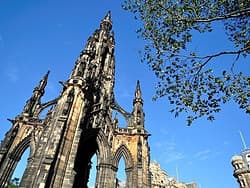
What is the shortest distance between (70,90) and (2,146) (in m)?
8.95

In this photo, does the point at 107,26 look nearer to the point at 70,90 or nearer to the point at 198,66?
the point at 70,90

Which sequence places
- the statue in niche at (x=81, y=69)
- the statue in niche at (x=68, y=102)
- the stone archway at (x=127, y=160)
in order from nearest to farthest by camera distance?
the statue in niche at (x=68, y=102) → the statue in niche at (x=81, y=69) → the stone archway at (x=127, y=160)

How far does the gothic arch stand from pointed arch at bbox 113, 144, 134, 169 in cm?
825

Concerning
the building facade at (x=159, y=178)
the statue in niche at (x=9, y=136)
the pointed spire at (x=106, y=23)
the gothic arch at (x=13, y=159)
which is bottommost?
the gothic arch at (x=13, y=159)

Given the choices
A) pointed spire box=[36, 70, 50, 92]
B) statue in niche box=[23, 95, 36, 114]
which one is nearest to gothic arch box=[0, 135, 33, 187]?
statue in niche box=[23, 95, 36, 114]

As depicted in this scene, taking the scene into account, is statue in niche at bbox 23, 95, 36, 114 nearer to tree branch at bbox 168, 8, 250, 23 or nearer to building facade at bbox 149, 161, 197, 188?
tree branch at bbox 168, 8, 250, 23

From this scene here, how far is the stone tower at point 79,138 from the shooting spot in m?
11.6

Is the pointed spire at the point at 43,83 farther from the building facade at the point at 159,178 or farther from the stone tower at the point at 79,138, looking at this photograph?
the building facade at the point at 159,178

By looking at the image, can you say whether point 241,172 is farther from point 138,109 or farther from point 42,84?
point 42,84

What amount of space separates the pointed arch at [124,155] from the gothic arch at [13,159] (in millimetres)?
8252

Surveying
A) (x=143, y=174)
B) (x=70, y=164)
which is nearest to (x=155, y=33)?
(x=70, y=164)

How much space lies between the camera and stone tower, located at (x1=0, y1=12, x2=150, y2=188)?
38.2 feet

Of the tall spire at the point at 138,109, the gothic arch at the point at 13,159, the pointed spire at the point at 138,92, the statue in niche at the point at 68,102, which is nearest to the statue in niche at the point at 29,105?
the gothic arch at the point at 13,159

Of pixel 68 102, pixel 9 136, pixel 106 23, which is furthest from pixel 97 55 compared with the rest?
pixel 9 136
